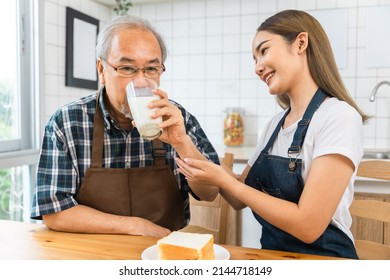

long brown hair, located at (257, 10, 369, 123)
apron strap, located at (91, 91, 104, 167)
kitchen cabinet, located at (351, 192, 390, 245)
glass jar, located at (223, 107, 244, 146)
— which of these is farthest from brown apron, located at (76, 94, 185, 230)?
glass jar, located at (223, 107, 244, 146)

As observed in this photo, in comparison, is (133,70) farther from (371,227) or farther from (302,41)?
(371,227)

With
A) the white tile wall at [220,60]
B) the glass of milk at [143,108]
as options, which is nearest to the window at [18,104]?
the white tile wall at [220,60]

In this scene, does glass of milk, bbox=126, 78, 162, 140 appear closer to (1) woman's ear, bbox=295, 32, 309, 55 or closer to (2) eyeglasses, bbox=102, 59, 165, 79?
(2) eyeglasses, bbox=102, 59, 165, 79

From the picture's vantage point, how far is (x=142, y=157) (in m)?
1.36

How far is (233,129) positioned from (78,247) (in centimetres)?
197


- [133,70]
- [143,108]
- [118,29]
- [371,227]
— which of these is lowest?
[371,227]

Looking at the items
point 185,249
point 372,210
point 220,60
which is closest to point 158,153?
point 185,249

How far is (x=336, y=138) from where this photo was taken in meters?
1.04

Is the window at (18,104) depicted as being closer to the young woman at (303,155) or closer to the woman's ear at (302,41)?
the young woman at (303,155)

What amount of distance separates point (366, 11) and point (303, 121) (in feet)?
5.99

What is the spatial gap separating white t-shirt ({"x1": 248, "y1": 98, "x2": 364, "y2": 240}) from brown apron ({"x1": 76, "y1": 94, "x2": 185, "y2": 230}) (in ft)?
1.27

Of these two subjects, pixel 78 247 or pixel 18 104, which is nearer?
pixel 78 247
